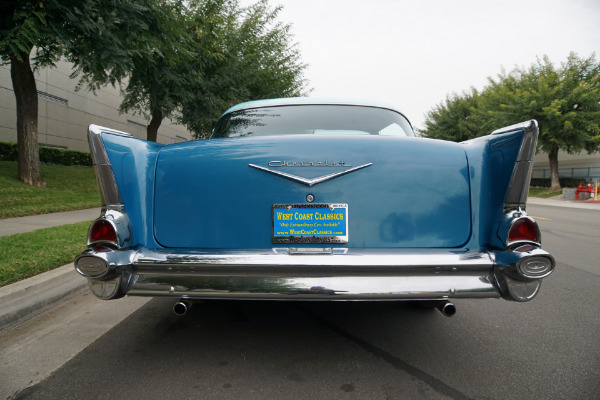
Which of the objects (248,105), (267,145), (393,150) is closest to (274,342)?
(267,145)

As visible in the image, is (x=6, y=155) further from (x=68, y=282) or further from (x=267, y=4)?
(x=68, y=282)

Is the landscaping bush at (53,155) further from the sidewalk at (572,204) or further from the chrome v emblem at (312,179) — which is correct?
the sidewalk at (572,204)

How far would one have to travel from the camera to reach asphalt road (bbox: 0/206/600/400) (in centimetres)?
196

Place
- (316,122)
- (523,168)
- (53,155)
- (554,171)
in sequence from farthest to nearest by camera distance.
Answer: (554,171) < (53,155) < (316,122) < (523,168)

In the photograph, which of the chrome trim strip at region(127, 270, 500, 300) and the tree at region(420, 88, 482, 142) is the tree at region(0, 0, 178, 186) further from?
the tree at region(420, 88, 482, 142)

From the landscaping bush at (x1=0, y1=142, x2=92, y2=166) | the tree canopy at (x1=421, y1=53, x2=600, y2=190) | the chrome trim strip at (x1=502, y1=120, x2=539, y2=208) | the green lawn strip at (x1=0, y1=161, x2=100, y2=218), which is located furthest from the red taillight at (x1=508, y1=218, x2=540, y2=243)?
the tree canopy at (x1=421, y1=53, x2=600, y2=190)

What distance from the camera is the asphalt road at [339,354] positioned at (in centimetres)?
196

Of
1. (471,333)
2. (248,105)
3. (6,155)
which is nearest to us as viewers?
(471,333)

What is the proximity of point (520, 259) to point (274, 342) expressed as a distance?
4.93 feet

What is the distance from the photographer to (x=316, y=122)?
303 centimetres

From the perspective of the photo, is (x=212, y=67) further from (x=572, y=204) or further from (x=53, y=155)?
(x=572, y=204)

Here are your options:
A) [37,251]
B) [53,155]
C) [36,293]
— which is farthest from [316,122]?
[53,155]

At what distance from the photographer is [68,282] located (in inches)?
138

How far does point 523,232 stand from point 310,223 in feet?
3.61
